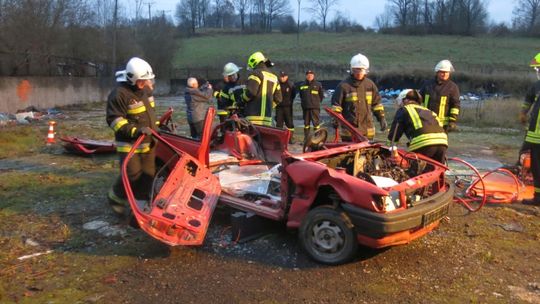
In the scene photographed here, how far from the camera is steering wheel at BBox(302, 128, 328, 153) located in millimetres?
5184

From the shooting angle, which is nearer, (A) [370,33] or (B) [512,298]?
(B) [512,298]

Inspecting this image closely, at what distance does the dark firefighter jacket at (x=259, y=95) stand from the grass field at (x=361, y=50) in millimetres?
32978

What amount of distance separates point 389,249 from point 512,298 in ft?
3.76

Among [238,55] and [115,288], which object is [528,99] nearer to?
[115,288]

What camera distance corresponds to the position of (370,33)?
220 ft

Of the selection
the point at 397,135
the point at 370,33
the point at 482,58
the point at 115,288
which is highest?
the point at 370,33

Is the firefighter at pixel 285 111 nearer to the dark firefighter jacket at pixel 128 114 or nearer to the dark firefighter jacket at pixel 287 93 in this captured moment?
the dark firefighter jacket at pixel 287 93

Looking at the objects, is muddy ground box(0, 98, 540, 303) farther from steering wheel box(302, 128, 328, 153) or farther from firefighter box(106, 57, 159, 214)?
steering wheel box(302, 128, 328, 153)

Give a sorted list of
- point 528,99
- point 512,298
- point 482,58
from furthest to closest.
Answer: point 482,58 < point 528,99 < point 512,298

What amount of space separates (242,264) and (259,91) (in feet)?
10.9

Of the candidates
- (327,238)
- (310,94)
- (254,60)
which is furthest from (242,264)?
(310,94)

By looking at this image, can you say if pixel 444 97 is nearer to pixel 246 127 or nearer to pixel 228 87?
pixel 246 127

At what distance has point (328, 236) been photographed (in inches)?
168

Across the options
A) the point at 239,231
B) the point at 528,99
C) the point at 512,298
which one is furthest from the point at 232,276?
the point at 528,99
